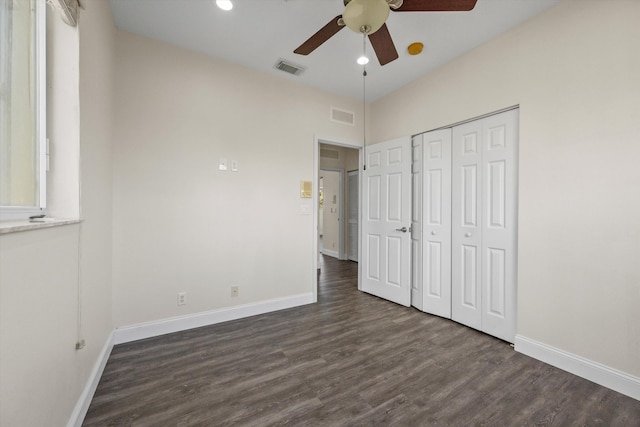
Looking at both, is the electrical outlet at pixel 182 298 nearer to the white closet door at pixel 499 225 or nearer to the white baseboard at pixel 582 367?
the white closet door at pixel 499 225

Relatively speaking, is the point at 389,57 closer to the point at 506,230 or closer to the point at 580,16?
the point at 580,16

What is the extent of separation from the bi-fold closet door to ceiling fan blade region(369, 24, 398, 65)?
3.97 ft

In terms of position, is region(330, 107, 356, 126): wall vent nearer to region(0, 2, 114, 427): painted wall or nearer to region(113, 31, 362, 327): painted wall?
region(113, 31, 362, 327): painted wall

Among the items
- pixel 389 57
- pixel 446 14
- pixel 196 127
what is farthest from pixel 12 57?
pixel 446 14

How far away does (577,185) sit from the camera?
1929 millimetres

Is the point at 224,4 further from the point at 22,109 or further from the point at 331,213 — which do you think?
the point at 331,213

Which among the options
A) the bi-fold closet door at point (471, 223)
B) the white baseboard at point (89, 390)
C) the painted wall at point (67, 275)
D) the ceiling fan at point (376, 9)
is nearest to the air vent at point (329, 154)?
the bi-fold closet door at point (471, 223)

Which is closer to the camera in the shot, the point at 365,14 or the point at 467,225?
the point at 365,14

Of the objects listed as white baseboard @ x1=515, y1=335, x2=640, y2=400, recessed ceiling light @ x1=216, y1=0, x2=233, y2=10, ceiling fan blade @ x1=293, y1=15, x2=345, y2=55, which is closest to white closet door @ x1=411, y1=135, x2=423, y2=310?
white baseboard @ x1=515, y1=335, x2=640, y2=400

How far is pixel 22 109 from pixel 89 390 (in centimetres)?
161

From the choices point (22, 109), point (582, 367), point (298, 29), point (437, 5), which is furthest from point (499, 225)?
point (22, 109)

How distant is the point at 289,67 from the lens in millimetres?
2938

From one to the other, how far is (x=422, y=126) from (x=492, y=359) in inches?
98.2

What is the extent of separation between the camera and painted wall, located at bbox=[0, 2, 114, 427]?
0.85m
